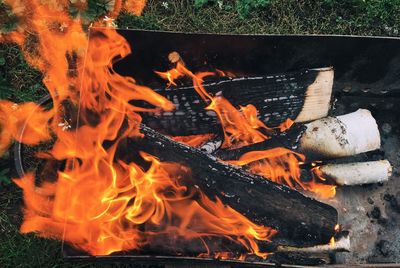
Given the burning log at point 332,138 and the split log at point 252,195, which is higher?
the burning log at point 332,138

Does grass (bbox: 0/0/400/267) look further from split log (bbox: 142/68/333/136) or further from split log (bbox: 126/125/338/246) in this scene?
split log (bbox: 126/125/338/246)

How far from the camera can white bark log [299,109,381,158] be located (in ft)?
10.4

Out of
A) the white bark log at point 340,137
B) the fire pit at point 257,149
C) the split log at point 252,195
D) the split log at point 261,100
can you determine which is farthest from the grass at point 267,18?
the split log at point 252,195

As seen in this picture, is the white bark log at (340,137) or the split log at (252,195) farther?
the white bark log at (340,137)

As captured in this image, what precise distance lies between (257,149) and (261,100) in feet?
1.22

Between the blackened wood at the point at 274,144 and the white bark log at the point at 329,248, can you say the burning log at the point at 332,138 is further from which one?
the white bark log at the point at 329,248

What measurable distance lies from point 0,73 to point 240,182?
7.99 ft

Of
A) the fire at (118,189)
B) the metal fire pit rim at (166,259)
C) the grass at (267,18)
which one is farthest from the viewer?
the grass at (267,18)

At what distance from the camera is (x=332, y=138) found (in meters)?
3.17

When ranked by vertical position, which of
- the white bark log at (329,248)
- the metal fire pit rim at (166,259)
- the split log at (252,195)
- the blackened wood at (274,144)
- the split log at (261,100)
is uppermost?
the split log at (261,100)

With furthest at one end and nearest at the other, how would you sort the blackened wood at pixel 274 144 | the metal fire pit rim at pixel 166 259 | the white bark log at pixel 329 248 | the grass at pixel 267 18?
1. the grass at pixel 267 18
2. the blackened wood at pixel 274 144
3. the white bark log at pixel 329 248
4. the metal fire pit rim at pixel 166 259

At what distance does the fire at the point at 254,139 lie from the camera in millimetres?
3080

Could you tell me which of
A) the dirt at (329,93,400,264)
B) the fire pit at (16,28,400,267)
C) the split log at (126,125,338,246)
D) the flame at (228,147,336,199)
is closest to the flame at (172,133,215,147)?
the fire pit at (16,28,400,267)

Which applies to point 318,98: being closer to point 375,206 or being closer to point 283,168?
point 283,168
